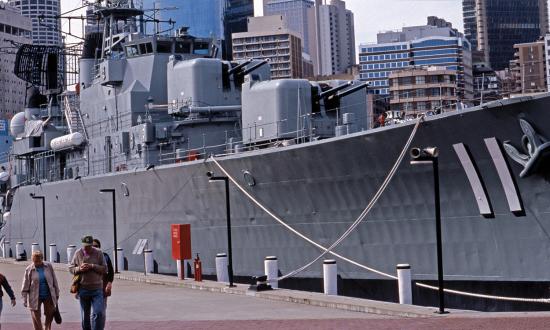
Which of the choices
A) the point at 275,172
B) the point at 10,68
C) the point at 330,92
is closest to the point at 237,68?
the point at 330,92

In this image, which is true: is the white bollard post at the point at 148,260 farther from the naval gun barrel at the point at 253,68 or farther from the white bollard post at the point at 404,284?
the white bollard post at the point at 404,284

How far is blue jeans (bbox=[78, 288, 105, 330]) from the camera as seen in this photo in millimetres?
11570

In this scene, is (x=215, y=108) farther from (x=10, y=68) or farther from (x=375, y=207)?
(x=10, y=68)

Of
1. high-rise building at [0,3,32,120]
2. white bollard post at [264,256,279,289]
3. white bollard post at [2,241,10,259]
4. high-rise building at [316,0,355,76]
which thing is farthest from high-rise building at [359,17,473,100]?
white bollard post at [264,256,279,289]

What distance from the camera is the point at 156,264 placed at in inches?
1019

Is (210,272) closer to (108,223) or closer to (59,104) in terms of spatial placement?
(108,223)

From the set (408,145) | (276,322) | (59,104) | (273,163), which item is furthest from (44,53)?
(276,322)

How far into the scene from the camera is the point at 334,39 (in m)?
177

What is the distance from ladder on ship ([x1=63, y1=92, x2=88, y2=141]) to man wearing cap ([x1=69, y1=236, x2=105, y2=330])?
61.7ft

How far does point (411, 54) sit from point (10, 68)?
53771 millimetres

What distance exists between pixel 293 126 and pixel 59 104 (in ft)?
57.2

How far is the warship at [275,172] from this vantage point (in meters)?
15.5

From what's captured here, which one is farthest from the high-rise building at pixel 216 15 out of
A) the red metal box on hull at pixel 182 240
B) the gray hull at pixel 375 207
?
the red metal box on hull at pixel 182 240

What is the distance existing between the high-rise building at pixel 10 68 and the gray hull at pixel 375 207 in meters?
83.6
